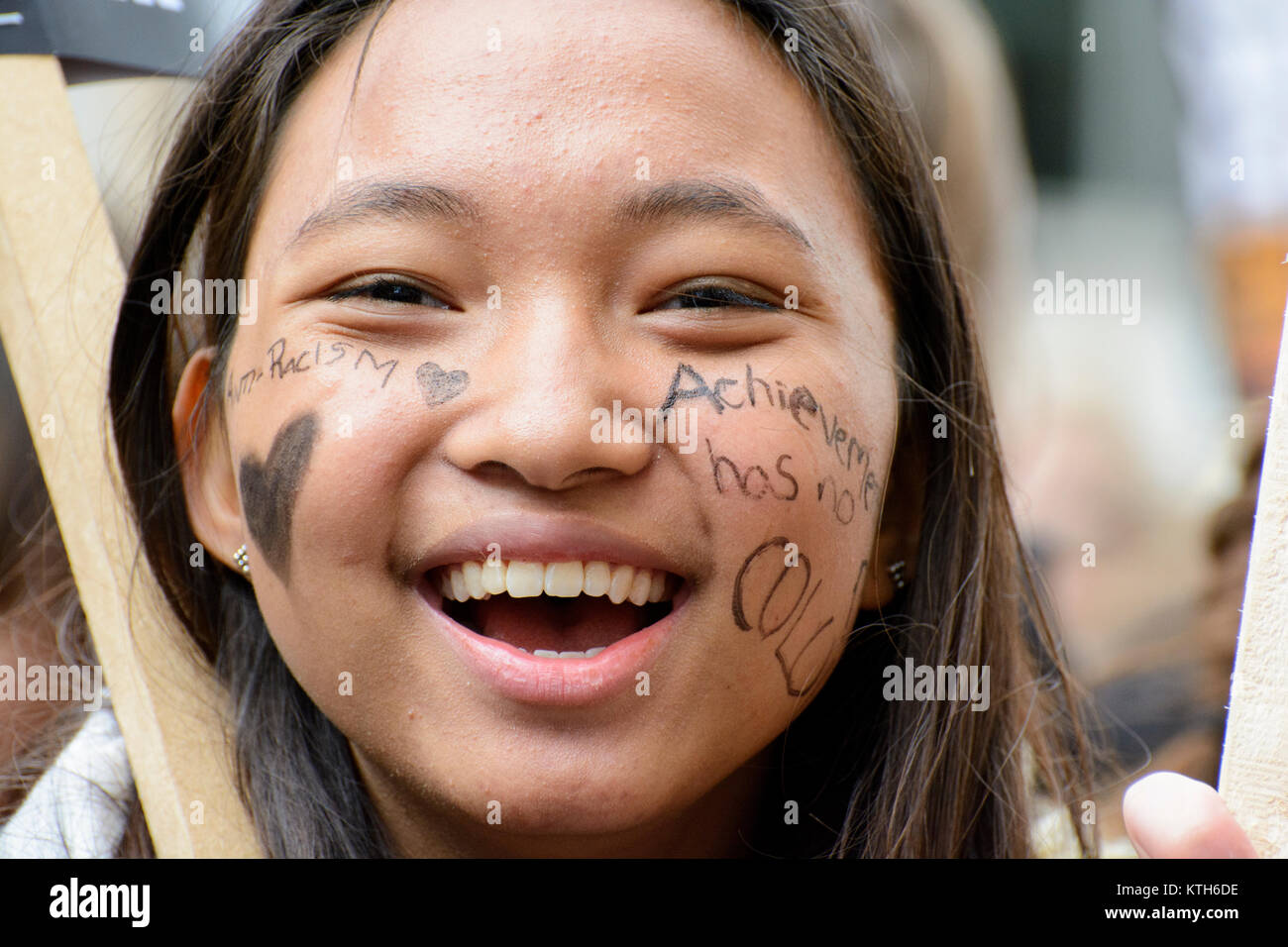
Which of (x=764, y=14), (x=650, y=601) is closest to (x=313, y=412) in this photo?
(x=650, y=601)

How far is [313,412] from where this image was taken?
1281mm

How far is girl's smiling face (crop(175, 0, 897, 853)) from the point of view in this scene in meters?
1.20

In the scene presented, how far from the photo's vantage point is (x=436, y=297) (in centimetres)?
127

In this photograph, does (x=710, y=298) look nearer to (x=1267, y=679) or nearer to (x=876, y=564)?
(x=876, y=564)

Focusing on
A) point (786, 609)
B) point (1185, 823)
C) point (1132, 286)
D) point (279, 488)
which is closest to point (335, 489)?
point (279, 488)

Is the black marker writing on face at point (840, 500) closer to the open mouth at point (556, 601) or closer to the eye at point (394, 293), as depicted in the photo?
the open mouth at point (556, 601)

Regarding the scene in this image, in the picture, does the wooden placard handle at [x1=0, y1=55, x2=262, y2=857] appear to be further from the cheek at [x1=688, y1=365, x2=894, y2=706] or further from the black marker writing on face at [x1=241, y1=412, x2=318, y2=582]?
the cheek at [x1=688, y1=365, x2=894, y2=706]

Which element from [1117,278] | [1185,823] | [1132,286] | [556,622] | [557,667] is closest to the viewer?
[1185,823]

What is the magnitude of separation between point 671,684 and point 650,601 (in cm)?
9

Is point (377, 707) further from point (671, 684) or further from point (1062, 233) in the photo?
point (1062, 233)

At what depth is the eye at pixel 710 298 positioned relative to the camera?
1287 mm

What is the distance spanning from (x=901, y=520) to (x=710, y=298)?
44 cm

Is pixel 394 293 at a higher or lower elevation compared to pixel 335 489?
higher

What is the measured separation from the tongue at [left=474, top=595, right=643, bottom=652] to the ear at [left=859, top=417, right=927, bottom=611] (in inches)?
14.7
